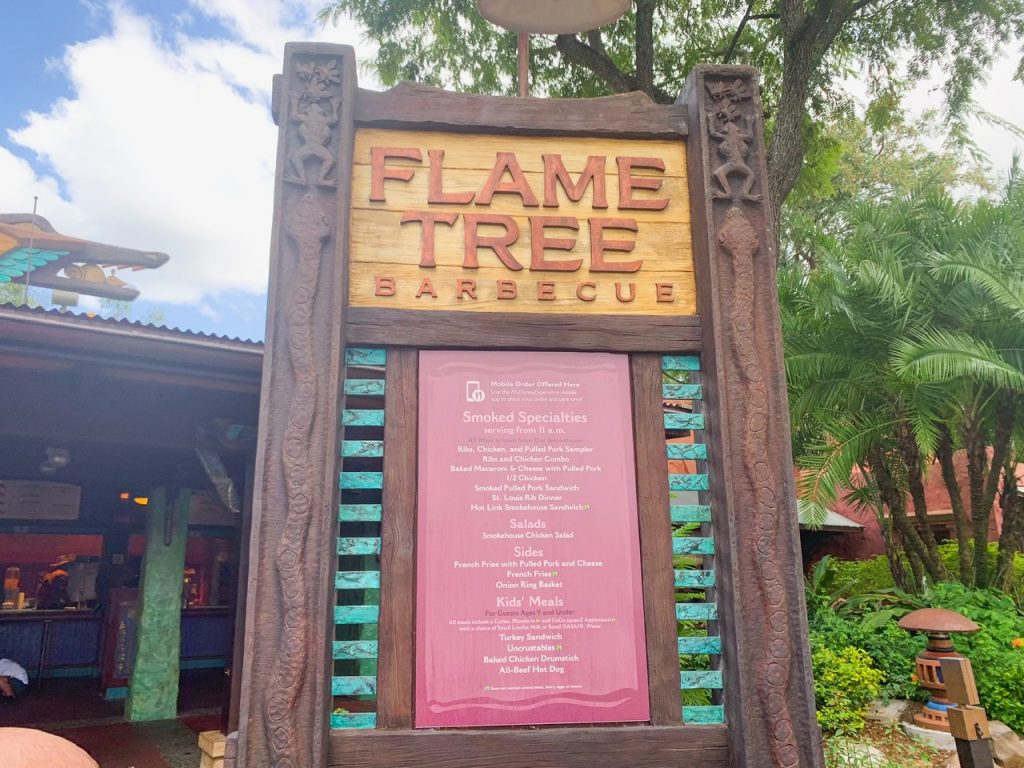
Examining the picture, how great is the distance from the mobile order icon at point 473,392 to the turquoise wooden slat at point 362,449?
0.38 meters

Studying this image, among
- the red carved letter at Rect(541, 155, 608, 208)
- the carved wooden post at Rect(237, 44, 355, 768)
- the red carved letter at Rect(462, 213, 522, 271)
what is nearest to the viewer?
the carved wooden post at Rect(237, 44, 355, 768)

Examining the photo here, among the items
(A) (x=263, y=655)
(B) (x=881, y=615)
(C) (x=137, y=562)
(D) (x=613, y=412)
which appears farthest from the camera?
(C) (x=137, y=562)

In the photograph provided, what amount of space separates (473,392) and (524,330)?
32cm

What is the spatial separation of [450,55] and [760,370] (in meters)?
10.2

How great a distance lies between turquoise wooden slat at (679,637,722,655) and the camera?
283 centimetres

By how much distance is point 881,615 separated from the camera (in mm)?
7578

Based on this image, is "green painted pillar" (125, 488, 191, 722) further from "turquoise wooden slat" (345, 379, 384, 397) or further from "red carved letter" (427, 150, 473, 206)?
"red carved letter" (427, 150, 473, 206)

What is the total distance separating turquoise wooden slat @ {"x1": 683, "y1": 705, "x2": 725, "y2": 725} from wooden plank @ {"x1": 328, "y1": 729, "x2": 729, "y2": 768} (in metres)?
0.06

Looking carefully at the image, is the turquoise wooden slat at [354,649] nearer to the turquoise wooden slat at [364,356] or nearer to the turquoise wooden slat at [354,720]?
the turquoise wooden slat at [354,720]

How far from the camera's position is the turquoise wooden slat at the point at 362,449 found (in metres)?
2.88

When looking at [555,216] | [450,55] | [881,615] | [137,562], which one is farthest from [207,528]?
[555,216]

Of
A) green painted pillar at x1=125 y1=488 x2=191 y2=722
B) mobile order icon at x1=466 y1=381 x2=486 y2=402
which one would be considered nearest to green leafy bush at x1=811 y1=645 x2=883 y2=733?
mobile order icon at x1=466 y1=381 x2=486 y2=402

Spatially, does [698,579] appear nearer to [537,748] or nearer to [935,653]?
[537,748]

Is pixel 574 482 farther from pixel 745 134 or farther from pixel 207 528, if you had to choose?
pixel 207 528
